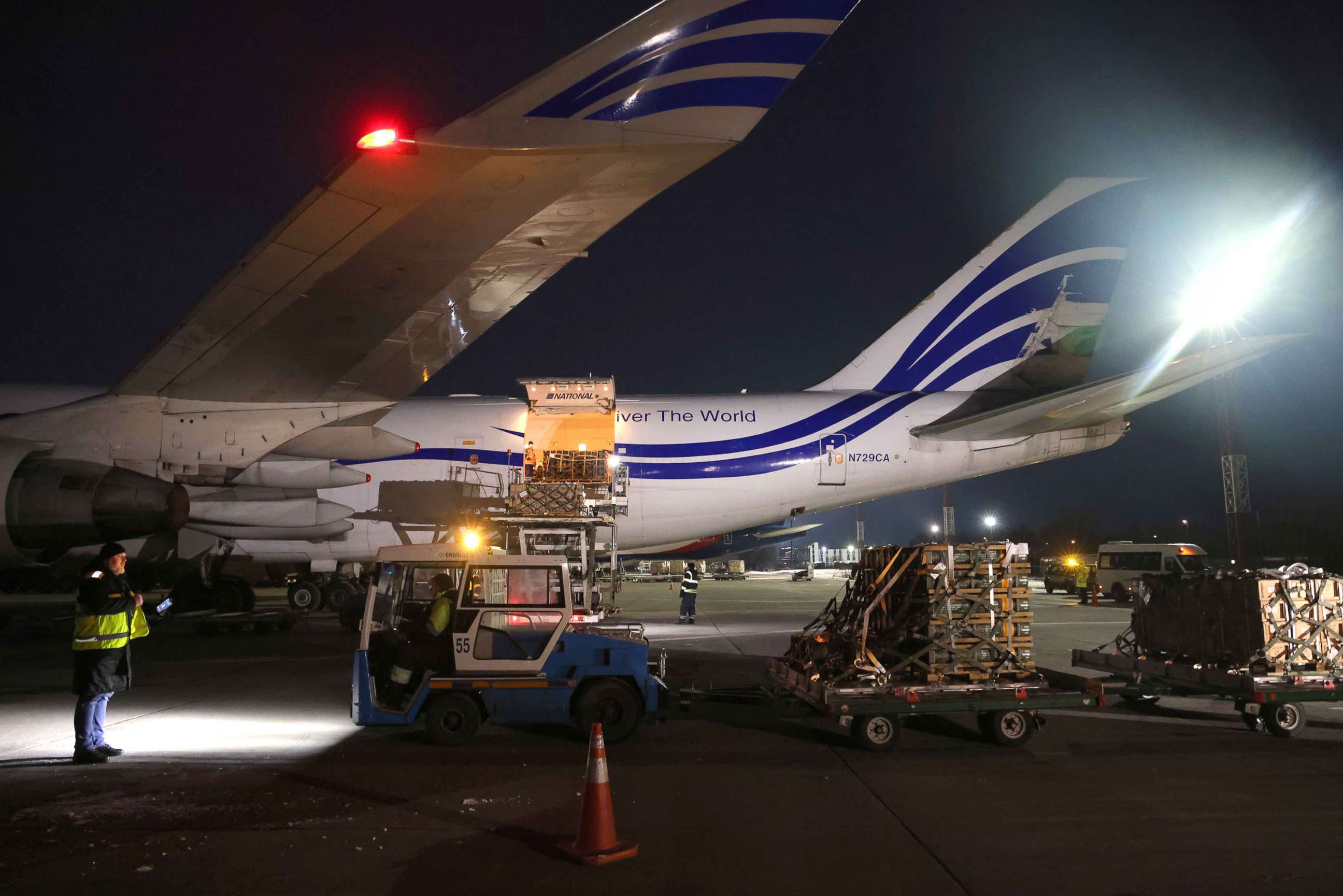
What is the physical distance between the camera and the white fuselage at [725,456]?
16828 millimetres

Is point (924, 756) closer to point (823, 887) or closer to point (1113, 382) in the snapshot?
point (823, 887)

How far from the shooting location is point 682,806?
633cm

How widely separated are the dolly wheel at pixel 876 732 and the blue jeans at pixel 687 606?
14.1 meters

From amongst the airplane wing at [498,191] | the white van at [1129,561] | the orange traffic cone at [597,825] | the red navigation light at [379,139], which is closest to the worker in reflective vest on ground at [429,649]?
the airplane wing at [498,191]

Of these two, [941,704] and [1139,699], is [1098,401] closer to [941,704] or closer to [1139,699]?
[1139,699]

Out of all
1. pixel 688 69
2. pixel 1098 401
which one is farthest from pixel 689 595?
pixel 688 69

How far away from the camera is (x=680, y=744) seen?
8562 mm

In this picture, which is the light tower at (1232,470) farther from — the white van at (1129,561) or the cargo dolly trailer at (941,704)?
the cargo dolly trailer at (941,704)

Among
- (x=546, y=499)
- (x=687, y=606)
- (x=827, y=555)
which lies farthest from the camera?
(x=827, y=555)

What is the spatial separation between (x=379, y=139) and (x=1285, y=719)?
9.47 metres

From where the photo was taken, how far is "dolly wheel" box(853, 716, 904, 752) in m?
8.13

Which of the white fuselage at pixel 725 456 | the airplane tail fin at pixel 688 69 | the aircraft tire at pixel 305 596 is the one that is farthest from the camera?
the aircraft tire at pixel 305 596

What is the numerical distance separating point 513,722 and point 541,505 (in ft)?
20.1

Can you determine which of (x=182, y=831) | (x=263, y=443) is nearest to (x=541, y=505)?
(x=263, y=443)
